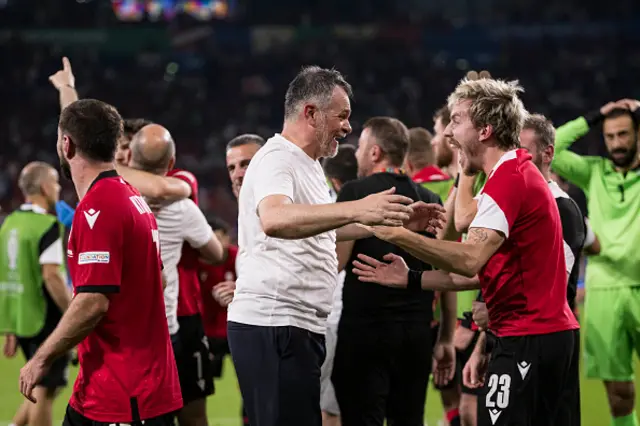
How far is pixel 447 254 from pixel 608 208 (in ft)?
12.3

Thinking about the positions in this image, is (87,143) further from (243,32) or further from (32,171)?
(243,32)

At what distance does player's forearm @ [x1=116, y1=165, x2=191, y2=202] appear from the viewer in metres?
5.35

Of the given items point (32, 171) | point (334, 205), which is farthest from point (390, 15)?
point (334, 205)

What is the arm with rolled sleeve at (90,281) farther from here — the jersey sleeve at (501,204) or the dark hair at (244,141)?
the dark hair at (244,141)

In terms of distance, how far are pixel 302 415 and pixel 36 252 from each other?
483 centimetres

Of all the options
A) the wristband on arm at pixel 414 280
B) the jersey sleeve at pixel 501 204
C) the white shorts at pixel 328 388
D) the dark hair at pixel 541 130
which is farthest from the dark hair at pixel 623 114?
the jersey sleeve at pixel 501 204

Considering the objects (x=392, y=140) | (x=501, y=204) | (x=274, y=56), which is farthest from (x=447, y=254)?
(x=274, y=56)

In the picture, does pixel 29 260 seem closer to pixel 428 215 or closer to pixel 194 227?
pixel 194 227

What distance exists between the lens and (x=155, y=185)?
17.7 ft

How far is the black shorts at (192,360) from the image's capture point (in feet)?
19.1

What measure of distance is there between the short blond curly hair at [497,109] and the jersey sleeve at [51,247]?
4.80m

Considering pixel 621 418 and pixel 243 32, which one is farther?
pixel 243 32

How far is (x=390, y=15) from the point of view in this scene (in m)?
33.9

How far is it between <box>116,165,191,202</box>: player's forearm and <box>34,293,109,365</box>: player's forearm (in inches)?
69.4
